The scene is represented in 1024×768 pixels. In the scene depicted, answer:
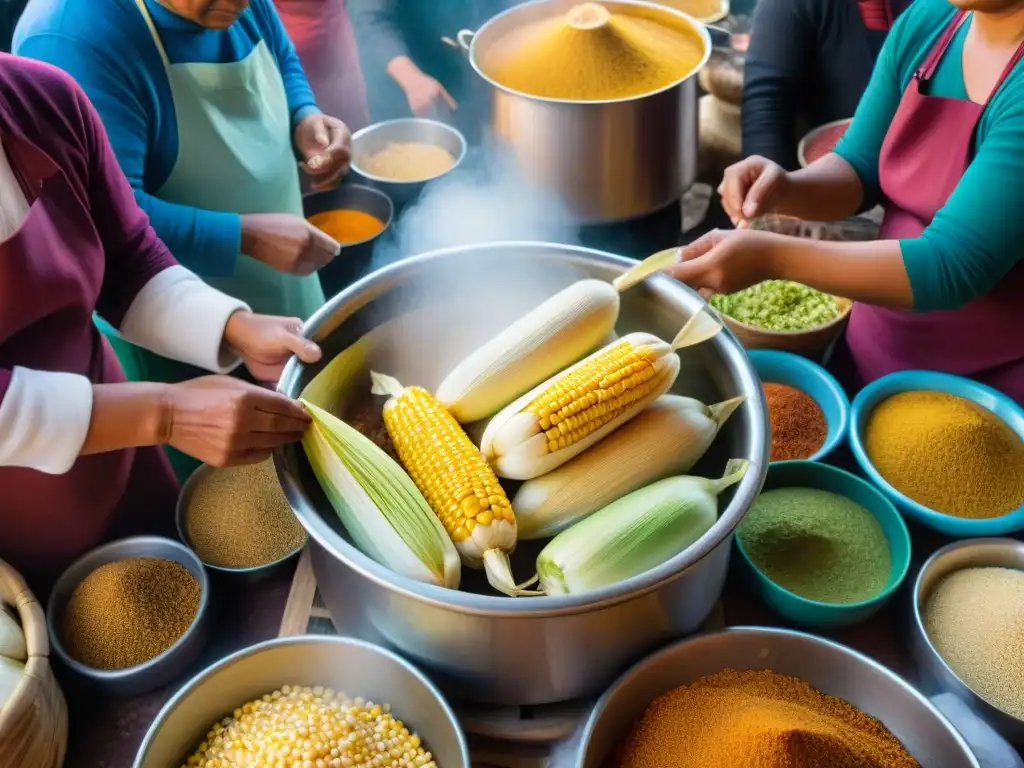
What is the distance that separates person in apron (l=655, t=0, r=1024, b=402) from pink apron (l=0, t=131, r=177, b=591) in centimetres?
95

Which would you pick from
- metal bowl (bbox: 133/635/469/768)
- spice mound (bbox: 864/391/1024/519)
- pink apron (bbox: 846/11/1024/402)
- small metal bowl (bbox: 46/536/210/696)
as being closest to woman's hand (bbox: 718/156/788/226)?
pink apron (bbox: 846/11/1024/402)

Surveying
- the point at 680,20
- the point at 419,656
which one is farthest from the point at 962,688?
the point at 680,20

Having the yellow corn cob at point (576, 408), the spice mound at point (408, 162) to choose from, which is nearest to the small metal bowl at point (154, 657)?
the yellow corn cob at point (576, 408)

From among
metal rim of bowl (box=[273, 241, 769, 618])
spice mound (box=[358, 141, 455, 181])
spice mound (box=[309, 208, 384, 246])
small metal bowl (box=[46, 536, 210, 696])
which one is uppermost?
metal rim of bowl (box=[273, 241, 769, 618])

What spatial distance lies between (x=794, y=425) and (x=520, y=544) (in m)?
0.64

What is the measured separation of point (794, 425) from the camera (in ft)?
4.63

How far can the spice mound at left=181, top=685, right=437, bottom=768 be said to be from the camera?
90cm

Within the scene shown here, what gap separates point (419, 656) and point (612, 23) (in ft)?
5.44

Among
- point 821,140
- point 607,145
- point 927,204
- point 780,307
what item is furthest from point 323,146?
point 821,140

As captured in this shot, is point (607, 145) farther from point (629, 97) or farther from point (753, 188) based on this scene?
point (753, 188)

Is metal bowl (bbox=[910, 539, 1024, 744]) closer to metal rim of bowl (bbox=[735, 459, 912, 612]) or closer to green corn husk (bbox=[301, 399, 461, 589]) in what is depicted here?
metal rim of bowl (bbox=[735, 459, 912, 612])

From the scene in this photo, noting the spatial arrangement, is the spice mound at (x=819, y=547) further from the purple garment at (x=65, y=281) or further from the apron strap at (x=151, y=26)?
the apron strap at (x=151, y=26)

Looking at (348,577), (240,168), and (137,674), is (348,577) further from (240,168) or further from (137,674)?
(240,168)

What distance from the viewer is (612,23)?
1948mm
